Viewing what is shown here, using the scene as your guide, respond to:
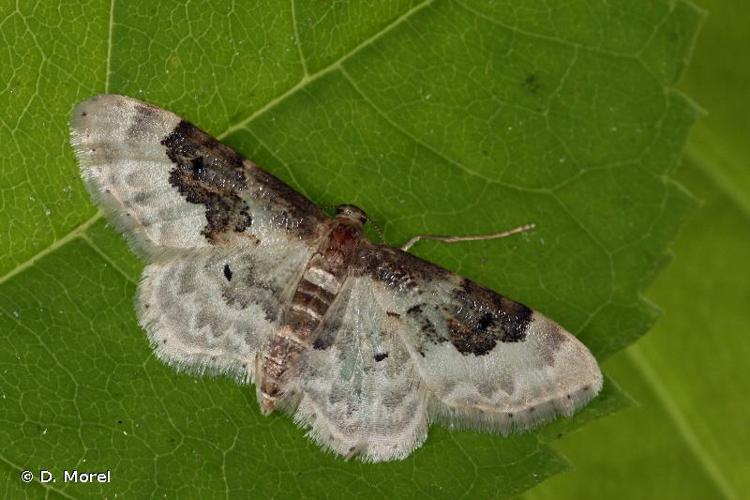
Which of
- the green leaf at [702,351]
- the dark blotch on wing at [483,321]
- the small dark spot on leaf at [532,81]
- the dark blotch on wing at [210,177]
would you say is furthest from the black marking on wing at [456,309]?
the green leaf at [702,351]

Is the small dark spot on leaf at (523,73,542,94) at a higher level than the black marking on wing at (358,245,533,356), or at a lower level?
higher

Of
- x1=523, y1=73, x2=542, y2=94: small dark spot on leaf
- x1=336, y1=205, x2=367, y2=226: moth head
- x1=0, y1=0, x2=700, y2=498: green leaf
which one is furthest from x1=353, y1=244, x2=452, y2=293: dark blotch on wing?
x1=523, y1=73, x2=542, y2=94: small dark spot on leaf

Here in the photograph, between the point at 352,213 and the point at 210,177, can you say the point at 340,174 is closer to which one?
the point at 352,213

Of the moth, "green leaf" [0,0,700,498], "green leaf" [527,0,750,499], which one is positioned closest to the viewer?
"green leaf" [0,0,700,498]

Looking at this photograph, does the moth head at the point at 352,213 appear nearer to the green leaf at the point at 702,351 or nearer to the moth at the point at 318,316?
the moth at the point at 318,316

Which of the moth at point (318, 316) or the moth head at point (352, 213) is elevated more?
the moth head at point (352, 213)

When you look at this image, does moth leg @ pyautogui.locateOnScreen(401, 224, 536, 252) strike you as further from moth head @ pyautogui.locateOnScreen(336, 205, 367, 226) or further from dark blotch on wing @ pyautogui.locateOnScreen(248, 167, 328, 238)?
dark blotch on wing @ pyautogui.locateOnScreen(248, 167, 328, 238)

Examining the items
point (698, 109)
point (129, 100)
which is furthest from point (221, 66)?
point (698, 109)
